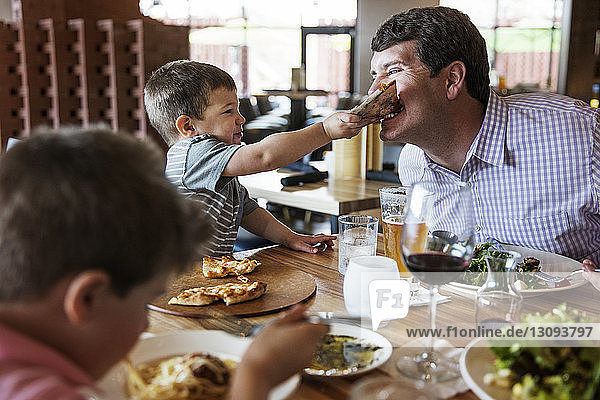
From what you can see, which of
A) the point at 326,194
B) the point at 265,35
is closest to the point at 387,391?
the point at 326,194

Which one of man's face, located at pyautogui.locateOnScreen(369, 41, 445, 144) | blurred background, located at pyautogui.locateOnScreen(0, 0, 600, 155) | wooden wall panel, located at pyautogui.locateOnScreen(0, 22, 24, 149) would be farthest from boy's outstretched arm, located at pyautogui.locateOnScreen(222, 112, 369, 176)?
wooden wall panel, located at pyautogui.locateOnScreen(0, 22, 24, 149)

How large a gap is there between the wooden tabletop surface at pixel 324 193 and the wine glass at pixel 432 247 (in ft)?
5.98

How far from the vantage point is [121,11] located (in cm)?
501

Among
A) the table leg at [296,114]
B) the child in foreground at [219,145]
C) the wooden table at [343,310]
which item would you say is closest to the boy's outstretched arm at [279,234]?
the child in foreground at [219,145]

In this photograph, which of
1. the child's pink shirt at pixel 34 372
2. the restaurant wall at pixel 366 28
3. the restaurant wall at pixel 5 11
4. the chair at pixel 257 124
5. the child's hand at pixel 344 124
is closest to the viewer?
the child's pink shirt at pixel 34 372

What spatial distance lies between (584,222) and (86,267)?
1.60 m

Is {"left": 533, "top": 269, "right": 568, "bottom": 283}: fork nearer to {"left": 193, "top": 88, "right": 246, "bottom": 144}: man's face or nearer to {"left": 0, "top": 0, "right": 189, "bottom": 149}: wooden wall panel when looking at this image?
{"left": 193, "top": 88, "right": 246, "bottom": 144}: man's face

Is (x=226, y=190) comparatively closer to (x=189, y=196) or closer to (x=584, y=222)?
(x=189, y=196)

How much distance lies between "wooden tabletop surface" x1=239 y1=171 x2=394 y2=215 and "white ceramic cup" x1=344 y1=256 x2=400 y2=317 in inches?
65.3

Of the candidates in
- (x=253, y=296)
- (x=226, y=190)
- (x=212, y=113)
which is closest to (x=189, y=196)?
(x=226, y=190)

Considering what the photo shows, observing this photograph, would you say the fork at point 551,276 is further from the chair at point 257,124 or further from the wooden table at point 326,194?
the chair at point 257,124

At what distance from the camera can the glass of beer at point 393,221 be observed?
139 centimetres

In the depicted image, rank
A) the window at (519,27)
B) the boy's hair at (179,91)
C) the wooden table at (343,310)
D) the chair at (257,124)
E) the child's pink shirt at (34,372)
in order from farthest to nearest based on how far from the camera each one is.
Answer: the window at (519,27), the chair at (257,124), the boy's hair at (179,91), the wooden table at (343,310), the child's pink shirt at (34,372)

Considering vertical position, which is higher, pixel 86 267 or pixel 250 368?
pixel 86 267
